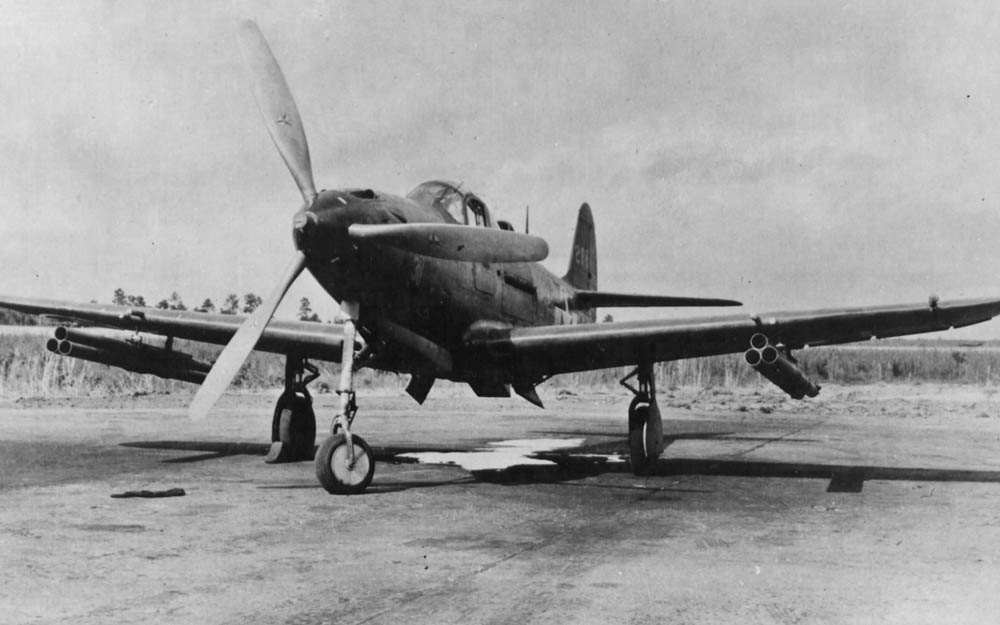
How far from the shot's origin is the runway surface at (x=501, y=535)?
494cm

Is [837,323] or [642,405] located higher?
[837,323]

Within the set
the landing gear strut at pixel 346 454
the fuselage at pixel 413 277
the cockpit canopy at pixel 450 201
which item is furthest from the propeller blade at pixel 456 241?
the landing gear strut at pixel 346 454

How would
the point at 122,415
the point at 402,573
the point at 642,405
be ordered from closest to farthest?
the point at 402,573
the point at 642,405
the point at 122,415

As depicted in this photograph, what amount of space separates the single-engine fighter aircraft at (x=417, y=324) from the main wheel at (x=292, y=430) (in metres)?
0.02

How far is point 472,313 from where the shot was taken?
38.1ft

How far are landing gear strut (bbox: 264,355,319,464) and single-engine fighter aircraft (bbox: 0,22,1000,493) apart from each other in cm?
2

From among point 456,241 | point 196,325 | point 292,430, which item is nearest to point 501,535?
point 456,241

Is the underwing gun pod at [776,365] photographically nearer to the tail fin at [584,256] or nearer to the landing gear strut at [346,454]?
the landing gear strut at [346,454]

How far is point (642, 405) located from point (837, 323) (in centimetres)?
310

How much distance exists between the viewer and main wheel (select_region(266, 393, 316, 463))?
510 inches

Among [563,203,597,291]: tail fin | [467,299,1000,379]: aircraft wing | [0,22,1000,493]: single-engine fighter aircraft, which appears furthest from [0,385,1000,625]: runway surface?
[563,203,597,291]: tail fin

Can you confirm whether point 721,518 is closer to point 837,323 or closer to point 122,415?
point 837,323

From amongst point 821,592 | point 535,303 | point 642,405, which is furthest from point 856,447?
point 821,592

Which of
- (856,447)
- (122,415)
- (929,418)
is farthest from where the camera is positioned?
(929,418)
